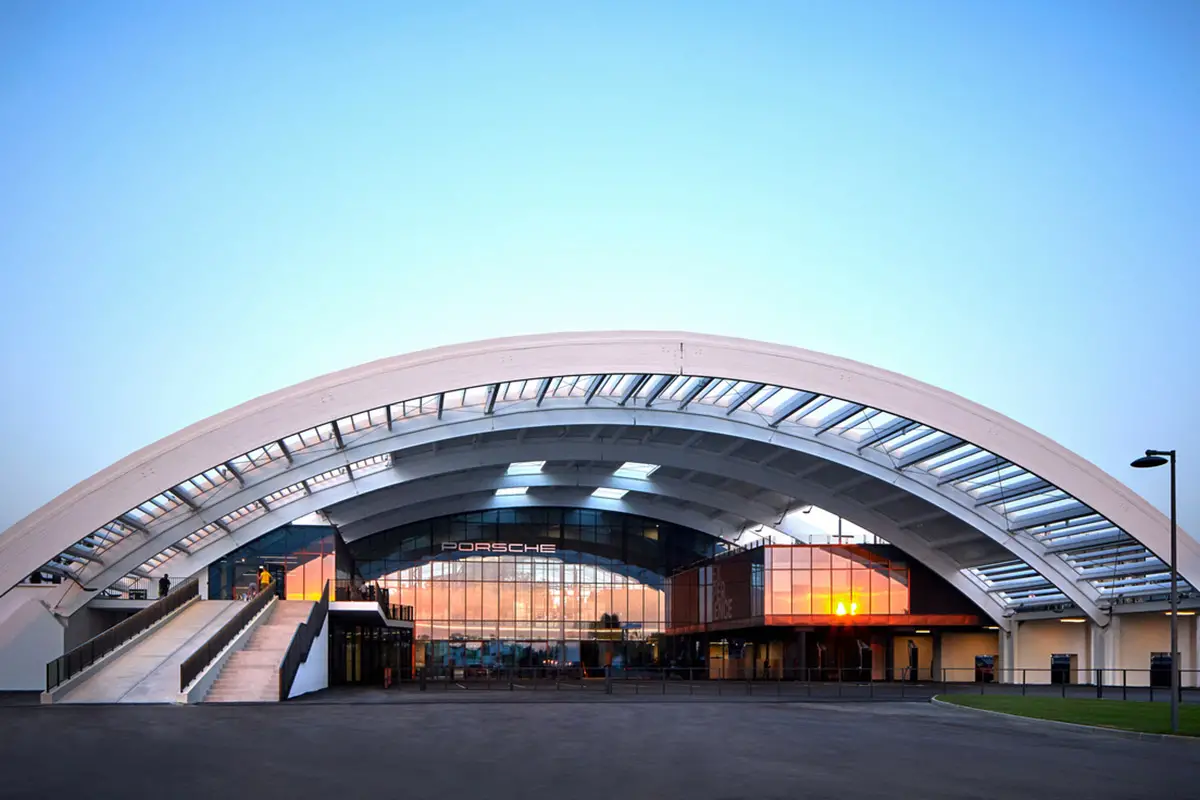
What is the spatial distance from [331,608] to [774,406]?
68.2 ft

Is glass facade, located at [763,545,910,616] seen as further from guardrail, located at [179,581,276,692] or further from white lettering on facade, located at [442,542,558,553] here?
guardrail, located at [179,581,276,692]

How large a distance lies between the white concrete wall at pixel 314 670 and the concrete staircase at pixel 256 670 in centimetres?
107

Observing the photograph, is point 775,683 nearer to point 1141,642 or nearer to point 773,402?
point 1141,642

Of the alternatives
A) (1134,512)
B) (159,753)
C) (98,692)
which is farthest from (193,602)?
(1134,512)

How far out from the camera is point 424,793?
12742mm

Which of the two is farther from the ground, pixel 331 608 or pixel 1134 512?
pixel 1134 512

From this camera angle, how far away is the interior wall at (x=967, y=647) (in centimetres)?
5747

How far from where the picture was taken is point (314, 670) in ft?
139

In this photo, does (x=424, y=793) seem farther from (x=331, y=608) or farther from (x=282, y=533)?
(x=282, y=533)

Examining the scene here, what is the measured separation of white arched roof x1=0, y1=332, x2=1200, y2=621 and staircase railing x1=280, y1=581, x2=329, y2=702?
4.92 meters

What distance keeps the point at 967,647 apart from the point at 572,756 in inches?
1777

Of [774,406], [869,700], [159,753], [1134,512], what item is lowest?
[869,700]

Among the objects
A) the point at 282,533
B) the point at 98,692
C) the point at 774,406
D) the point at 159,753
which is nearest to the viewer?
the point at 159,753

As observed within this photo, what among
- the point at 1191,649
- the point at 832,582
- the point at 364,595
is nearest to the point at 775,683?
the point at 832,582
